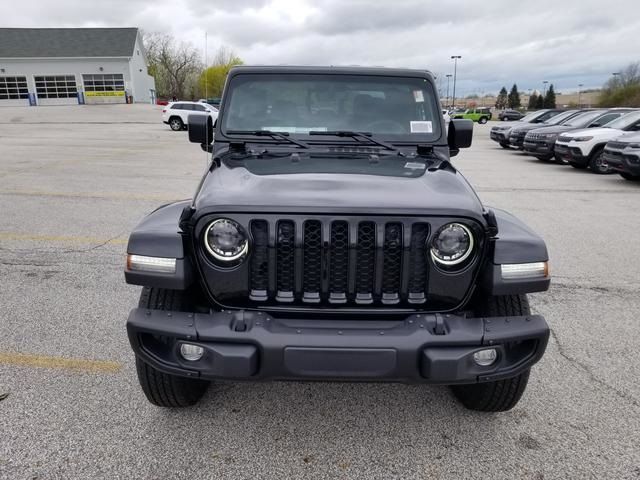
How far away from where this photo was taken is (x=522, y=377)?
2.62m

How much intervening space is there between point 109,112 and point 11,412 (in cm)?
4397

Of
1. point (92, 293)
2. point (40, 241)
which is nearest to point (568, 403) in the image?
point (92, 293)

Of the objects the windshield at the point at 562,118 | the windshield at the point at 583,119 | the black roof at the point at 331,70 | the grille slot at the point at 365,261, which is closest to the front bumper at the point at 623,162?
the windshield at the point at 583,119

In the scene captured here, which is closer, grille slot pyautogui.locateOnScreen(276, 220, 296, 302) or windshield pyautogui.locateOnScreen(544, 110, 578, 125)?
grille slot pyautogui.locateOnScreen(276, 220, 296, 302)

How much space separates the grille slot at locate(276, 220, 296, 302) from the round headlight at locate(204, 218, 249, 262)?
15cm

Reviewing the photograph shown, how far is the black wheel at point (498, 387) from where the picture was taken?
8.20 feet

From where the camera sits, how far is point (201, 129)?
3.74 metres

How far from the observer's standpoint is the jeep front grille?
7.53ft

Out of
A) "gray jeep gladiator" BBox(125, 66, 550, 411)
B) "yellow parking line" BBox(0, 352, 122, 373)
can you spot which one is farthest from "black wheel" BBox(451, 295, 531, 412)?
"yellow parking line" BBox(0, 352, 122, 373)

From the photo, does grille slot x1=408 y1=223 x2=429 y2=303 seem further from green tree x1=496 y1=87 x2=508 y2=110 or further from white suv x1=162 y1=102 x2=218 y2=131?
green tree x1=496 y1=87 x2=508 y2=110

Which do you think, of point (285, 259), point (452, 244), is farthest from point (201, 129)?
point (452, 244)

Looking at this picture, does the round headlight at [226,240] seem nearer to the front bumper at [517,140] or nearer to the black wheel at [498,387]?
the black wheel at [498,387]

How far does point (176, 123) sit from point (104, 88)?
29.8 meters

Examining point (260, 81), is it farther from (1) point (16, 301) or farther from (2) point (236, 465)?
(1) point (16, 301)
